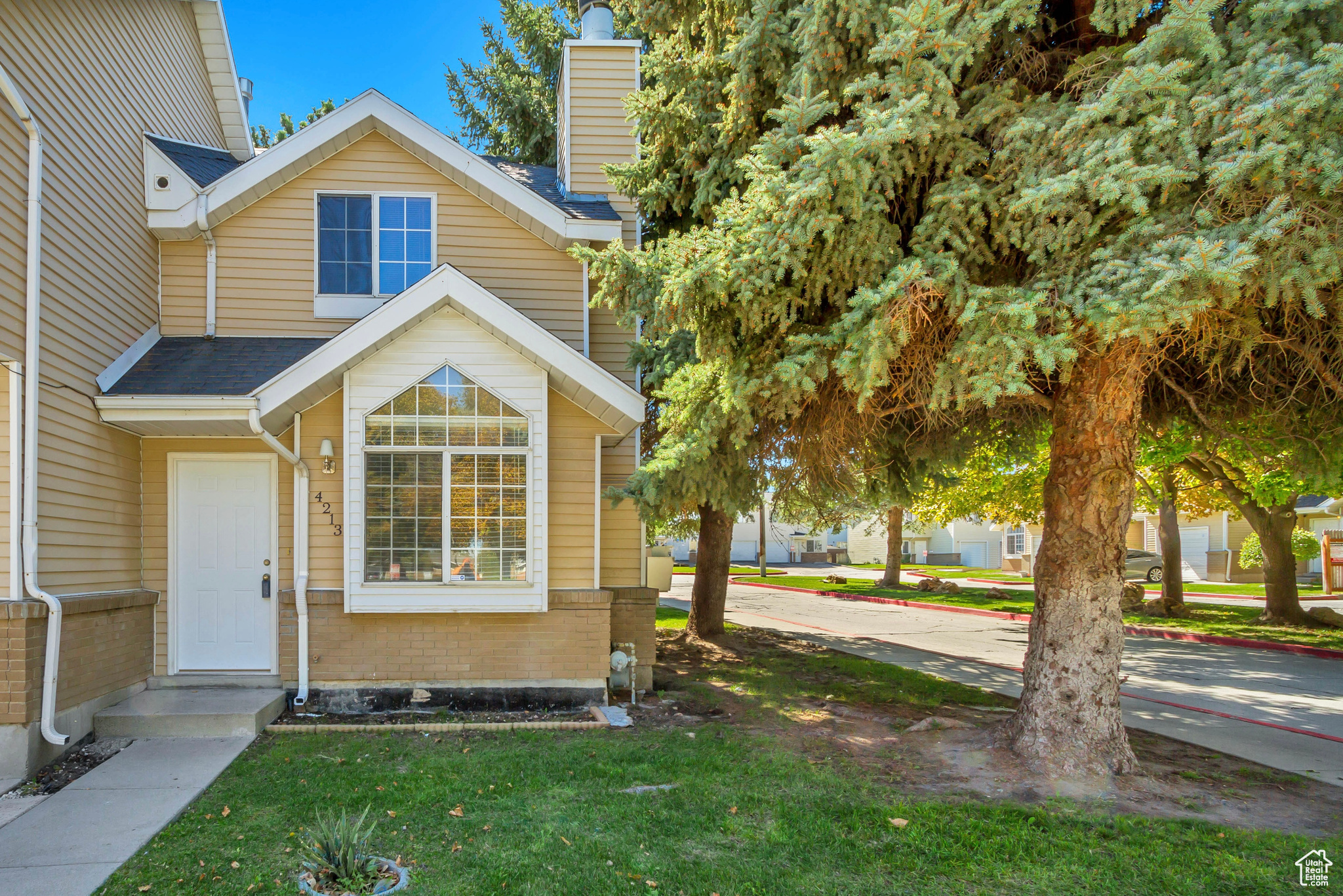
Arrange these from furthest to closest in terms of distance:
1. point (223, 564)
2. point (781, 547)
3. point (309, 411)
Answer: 1. point (781, 547)
2. point (223, 564)
3. point (309, 411)

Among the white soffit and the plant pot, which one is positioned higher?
the white soffit

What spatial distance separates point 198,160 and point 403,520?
Result: 16.9 ft

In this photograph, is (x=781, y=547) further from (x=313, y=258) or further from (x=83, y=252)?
(x=83, y=252)

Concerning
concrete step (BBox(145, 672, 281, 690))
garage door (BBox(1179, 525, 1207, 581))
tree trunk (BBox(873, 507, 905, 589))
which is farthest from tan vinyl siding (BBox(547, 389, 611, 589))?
garage door (BBox(1179, 525, 1207, 581))

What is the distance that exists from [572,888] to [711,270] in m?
3.98

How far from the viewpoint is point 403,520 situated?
747 centimetres

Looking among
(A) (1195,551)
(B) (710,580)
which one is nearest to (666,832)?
(B) (710,580)

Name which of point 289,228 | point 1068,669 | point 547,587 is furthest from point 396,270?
point 1068,669

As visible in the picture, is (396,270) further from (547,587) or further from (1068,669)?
(1068,669)

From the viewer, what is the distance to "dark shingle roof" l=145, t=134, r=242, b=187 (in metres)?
8.40

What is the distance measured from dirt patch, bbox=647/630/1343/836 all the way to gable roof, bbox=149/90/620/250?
5380 millimetres

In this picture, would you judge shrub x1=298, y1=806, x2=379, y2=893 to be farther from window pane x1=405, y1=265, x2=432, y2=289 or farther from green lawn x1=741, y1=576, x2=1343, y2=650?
green lawn x1=741, y1=576, x2=1343, y2=650

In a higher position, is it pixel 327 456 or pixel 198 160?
pixel 198 160

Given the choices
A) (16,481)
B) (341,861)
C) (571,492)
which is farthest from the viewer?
(571,492)
